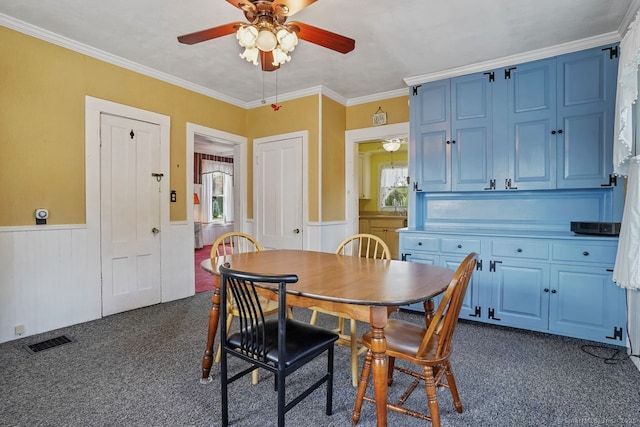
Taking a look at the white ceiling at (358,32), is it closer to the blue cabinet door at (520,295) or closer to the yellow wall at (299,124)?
the yellow wall at (299,124)

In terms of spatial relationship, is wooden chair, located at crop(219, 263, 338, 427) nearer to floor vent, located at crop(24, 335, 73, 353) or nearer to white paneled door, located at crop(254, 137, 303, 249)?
floor vent, located at crop(24, 335, 73, 353)

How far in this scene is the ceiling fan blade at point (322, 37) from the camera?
196cm

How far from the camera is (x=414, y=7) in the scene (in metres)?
2.44

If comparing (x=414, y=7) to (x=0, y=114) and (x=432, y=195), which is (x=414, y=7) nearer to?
(x=432, y=195)

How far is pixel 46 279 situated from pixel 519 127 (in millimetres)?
4559

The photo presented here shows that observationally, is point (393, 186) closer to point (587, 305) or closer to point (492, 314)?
point (492, 314)

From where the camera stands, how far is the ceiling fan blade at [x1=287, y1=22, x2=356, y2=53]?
6.43 ft

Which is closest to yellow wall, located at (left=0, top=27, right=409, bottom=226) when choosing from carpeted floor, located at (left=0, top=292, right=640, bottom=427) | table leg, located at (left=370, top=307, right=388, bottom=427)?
carpeted floor, located at (left=0, top=292, right=640, bottom=427)

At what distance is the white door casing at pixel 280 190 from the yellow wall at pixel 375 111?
2.70ft

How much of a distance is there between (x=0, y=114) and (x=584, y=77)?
490 cm

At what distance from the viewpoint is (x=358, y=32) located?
2.79m

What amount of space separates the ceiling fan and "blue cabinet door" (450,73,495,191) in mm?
1856

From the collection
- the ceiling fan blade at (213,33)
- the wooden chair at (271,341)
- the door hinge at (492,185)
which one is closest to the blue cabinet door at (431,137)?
the door hinge at (492,185)

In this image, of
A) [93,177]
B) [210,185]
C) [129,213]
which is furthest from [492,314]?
[210,185]
